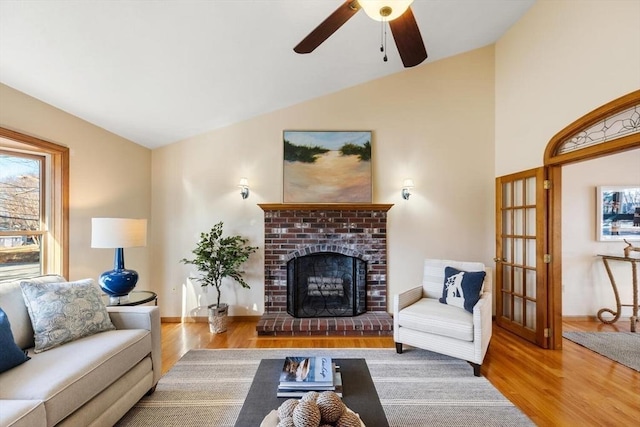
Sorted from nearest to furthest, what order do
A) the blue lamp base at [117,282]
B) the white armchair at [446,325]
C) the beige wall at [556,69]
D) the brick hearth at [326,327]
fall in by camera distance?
the beige wall at [556,69] → the white armchair at [446,325] → the blue lamp base at [117,282] → the brick hearth at [326,327]

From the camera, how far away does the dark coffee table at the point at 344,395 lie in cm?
129

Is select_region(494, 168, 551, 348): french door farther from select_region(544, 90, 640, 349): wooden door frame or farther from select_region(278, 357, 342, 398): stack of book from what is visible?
select_region(278, 357, 342, 398): stack of book

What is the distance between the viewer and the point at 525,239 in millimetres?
3174

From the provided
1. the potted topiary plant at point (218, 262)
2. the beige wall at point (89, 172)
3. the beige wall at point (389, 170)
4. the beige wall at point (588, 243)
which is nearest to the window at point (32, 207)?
the beige wall at point (89, 172)

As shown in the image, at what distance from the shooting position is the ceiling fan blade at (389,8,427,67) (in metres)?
1.46

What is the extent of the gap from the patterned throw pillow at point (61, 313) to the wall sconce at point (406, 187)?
330 centimetres

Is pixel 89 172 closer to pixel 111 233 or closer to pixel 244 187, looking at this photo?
pixel 111 233

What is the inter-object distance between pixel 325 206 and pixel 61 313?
2572mm

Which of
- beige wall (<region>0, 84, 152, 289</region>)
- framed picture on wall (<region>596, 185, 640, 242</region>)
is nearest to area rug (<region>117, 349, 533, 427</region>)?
beige wall (<region>0, 84, 152, 289</region>)

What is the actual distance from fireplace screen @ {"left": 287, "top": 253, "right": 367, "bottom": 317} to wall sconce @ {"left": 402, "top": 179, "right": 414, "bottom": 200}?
3.41 ft

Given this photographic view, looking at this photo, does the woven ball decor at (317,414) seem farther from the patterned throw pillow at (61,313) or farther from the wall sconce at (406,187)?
the wall sconce at (406,187)

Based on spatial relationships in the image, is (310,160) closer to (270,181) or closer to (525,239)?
(270,181)

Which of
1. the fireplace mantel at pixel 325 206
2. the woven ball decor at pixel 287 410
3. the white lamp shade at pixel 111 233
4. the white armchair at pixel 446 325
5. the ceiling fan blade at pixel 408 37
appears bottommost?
the white armchair at pixel 446 325

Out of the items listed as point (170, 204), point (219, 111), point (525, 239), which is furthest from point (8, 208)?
point (525, 239)
